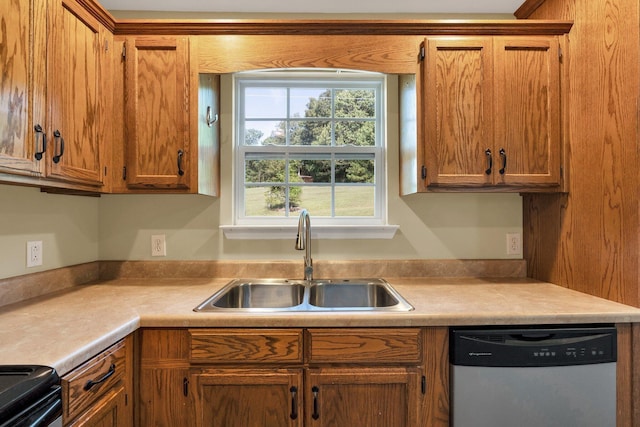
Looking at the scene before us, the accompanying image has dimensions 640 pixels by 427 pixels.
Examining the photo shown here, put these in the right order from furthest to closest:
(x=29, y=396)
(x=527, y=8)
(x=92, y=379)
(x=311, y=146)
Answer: (x=311, y=146)
(x=527, y=8)
(x=92, y=379)
(x=29, y=396)

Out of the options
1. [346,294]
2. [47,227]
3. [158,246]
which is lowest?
[346,294]

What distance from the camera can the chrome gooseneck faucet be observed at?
1689 millimetres

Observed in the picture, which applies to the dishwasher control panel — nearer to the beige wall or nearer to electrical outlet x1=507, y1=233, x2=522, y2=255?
electrical outlet x1=507, y1=233, x2=522, y2=255

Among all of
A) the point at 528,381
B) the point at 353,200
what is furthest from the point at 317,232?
the point at 528,381

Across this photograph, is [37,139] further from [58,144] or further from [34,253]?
[34,253]

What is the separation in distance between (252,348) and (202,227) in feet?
3.00

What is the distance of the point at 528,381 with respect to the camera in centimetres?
123

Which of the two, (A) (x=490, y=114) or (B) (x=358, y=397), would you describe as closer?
(B) (x=358, y=397)

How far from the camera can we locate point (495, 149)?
63.0 inches

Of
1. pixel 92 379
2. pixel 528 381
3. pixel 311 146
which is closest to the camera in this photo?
pixel 92 379

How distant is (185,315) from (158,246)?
83 centimetres

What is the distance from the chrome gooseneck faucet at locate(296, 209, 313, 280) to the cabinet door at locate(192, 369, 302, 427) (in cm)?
63

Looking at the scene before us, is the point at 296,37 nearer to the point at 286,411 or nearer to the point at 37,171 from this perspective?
the point at 37,171

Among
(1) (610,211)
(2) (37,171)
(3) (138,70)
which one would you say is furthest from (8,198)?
(1) (610,211)
